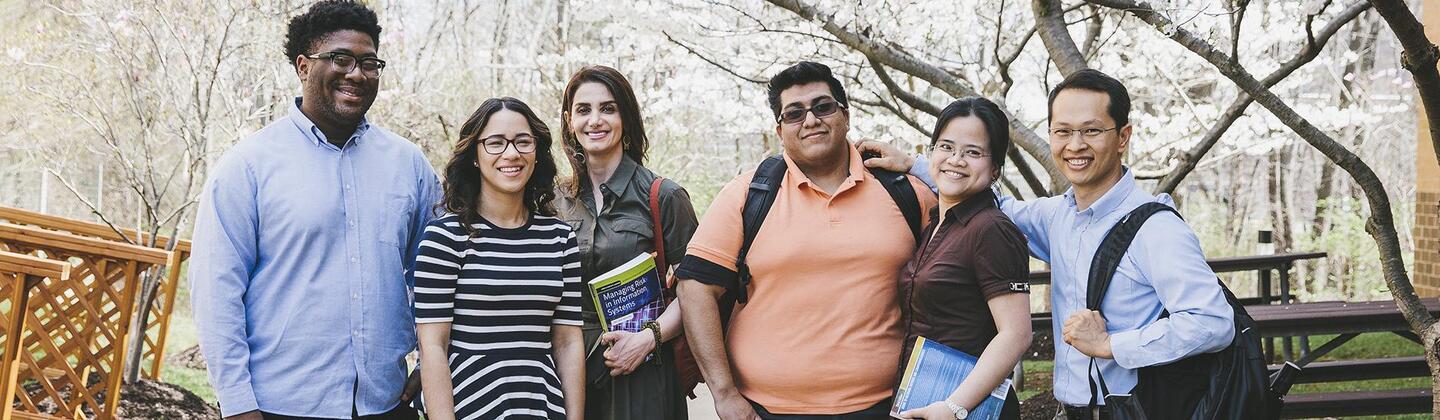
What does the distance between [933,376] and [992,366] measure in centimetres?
15

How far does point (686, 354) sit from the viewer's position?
3477mm

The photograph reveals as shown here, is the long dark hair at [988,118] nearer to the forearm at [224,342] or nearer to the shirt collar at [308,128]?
the shirt collar at [308,128]

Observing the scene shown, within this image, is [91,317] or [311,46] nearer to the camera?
[311,46]

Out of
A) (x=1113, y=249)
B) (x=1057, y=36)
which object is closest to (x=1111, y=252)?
(x=1113, y=249)

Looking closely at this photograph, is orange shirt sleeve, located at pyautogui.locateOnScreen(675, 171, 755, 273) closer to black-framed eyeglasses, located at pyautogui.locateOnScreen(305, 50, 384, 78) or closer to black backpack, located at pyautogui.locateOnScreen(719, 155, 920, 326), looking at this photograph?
black backpack, located at pyautogui.locateOnScreen(719, 155, 920, 326)

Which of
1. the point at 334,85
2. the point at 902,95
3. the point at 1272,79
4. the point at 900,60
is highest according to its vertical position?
the point at 900,60

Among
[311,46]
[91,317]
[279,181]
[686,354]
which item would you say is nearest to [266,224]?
[279,181]

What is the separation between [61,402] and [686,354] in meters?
4.90

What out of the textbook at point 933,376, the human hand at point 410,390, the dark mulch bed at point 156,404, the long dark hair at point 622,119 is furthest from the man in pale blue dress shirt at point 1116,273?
the dark mulch bed at point 156,404

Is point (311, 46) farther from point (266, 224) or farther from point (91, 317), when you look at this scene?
point (91, 317)

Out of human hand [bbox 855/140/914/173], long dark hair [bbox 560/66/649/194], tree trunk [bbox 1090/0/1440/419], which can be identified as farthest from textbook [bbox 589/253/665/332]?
tree trunk [bbox 1090/0/1440/419]

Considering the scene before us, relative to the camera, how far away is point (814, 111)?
315 centimetres

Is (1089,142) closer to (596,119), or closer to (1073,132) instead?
(1073,132)

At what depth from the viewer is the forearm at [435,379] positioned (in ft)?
9.77
